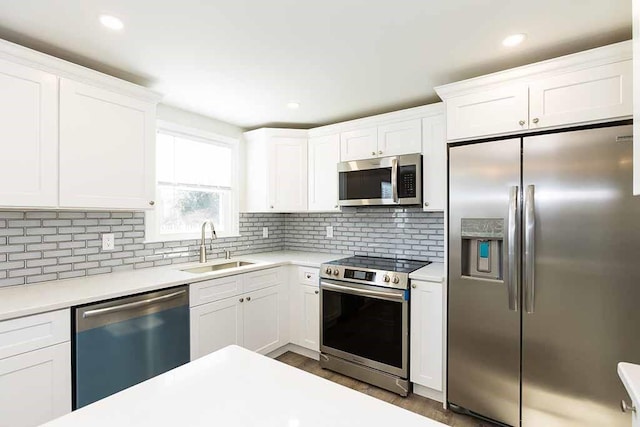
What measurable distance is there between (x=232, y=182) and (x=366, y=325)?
6.74 ft

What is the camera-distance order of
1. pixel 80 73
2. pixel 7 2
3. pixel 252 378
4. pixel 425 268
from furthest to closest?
pixel 425 268, pixel 80 73, pixel 7 2, pixel 252 378

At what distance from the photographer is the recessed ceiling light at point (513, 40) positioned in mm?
1793

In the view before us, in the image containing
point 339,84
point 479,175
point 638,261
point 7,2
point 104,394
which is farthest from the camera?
point 339,84

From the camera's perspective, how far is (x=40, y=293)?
1860 millimetres

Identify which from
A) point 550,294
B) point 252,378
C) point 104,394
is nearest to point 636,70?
point 550,294

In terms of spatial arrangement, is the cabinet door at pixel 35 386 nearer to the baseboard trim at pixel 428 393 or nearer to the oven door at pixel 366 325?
the oven door at pixel 366 325

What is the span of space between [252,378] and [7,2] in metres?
2.06

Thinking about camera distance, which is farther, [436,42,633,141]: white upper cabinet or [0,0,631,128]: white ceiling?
[436,42,633,141]: white upper cabinet

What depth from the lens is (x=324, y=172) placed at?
329 centimetres

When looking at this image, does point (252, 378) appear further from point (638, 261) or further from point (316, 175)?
point (316, 175)

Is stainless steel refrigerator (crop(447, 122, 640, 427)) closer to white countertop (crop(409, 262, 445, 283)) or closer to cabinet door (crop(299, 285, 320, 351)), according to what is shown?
white countertop (crop(409, 262, 445, 283))

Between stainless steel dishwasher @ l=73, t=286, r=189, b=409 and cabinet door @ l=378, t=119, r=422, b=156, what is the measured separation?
204 cm

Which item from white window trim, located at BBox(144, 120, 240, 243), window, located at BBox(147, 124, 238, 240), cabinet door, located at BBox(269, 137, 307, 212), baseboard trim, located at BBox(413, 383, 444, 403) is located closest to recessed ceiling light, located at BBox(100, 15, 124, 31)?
white window trim, located at BBox(144, 120, 240, 243)

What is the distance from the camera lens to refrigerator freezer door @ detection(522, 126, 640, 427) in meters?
1.70
